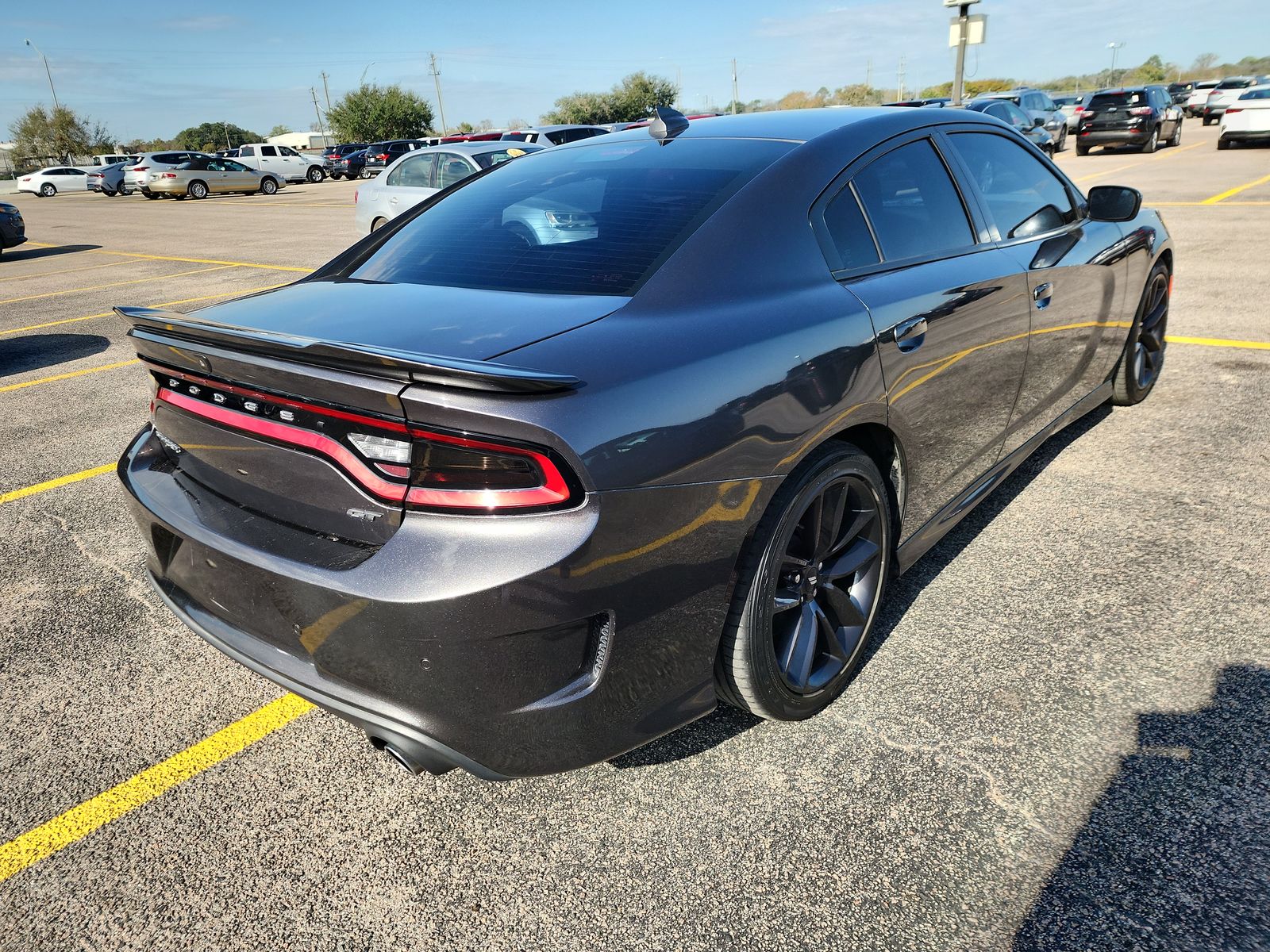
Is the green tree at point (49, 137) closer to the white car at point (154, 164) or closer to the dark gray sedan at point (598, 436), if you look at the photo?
the white car at point (154, 164)

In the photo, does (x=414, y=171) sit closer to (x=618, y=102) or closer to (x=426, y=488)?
(x=426, y=488)

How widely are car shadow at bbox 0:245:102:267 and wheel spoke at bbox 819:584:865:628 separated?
18605 mm

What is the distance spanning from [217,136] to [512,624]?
408 feet

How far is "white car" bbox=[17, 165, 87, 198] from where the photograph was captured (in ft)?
137

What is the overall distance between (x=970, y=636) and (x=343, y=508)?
204 cm

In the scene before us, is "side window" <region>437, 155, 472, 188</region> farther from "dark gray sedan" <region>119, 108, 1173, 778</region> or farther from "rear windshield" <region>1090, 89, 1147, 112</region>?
"rear windshield" <region>1090, 89, 1147, 112</region>

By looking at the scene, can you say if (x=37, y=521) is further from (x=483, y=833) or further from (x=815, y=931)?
(x=815, y=931)

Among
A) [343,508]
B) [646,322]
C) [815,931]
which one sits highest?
[646,322]

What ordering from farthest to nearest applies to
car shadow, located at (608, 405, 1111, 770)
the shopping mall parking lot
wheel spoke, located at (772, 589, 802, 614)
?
car shadow, located at (608, 405, 1111, 770)
wheel spoke, located at (772, 589, 802, 614)
the shopping mall parking lot

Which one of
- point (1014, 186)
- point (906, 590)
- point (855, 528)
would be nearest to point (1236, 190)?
point (1014, 186)

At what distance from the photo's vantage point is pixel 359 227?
12.0 m

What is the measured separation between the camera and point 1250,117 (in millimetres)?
22859

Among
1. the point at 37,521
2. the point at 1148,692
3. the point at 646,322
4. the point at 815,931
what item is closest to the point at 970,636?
the point at 1148,692

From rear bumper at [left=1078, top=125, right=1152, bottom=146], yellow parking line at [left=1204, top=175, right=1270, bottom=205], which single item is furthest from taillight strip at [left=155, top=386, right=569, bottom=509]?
rear bumper at [left=1078, top=125, right=1152, bottom=146]
